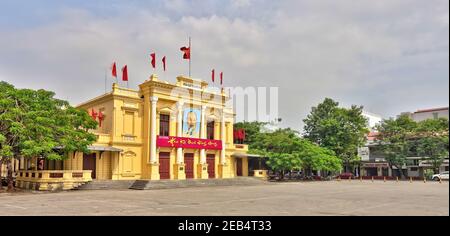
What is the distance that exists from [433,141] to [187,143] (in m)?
27.5

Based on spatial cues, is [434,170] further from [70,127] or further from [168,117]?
[70,127]

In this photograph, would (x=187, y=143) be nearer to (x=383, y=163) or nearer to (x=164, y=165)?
(x=164, y=165)

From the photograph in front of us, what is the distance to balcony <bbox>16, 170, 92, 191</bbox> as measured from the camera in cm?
2598

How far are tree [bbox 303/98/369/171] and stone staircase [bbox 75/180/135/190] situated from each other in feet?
90.5

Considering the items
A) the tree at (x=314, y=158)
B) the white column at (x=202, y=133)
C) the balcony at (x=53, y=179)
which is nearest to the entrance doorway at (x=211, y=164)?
the white column at (x=202, y=133)

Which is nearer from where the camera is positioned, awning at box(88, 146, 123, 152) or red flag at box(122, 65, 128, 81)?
awning at box(88, 146, 123, 152)

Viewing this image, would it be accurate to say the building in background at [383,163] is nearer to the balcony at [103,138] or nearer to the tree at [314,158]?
the tree at [314,158]

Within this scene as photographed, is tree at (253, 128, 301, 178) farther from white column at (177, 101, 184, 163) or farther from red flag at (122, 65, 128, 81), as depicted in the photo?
red flag at (122, 65, 128, 81)

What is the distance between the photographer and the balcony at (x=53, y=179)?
26.0 m

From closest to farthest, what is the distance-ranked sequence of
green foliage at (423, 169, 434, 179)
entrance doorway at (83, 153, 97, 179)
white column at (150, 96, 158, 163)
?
entrance doorway at (83, 153, 97, 179) < white column at (150, 96, 158, 163) < green foliage at (423, 169, 434, 179)

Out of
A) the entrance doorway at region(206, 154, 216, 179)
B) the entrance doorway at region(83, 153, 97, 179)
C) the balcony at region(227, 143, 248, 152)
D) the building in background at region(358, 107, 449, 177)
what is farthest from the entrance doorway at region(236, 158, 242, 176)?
the building in background at region(358, 107, 449, 177)

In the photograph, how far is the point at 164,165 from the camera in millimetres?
34812

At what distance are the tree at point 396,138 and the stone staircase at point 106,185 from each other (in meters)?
31.6

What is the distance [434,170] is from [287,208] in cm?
3867
